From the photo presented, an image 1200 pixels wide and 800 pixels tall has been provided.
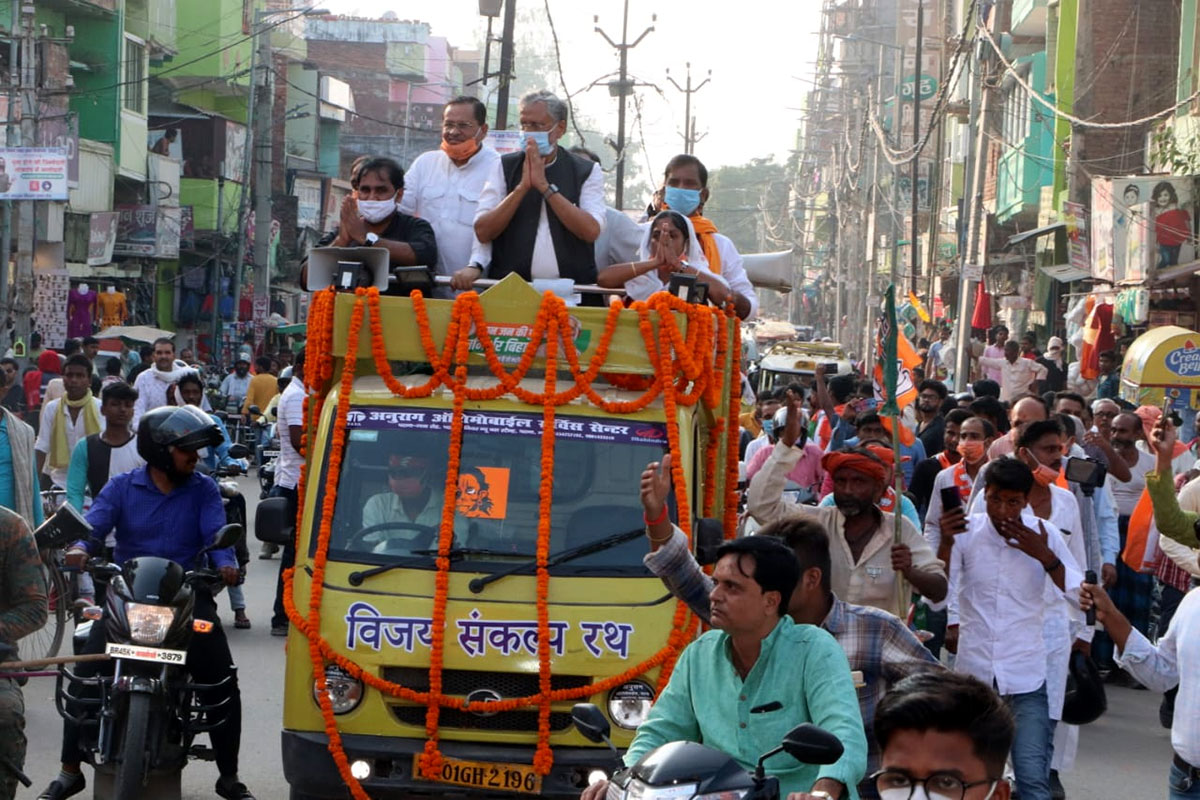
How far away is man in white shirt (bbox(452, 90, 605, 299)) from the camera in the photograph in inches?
366

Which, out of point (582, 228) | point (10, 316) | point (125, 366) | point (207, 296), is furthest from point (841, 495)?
point (207, 296)

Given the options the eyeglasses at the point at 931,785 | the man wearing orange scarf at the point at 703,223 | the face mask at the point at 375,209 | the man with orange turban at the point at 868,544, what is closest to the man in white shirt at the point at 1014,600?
the man with orange turban at the point at 868,544

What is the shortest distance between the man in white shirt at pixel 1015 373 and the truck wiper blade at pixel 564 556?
16385 mm

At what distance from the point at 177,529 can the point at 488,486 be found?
1.48 meters

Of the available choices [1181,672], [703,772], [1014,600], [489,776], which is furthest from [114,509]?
[703,772]

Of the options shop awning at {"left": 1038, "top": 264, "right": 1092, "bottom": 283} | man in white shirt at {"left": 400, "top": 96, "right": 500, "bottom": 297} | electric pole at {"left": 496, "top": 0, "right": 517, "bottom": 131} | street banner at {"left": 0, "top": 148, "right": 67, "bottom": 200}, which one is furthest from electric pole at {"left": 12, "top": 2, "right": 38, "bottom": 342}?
man in white shirt at {"left": 400, "top": 96, "right": 500, "bottom": 297}

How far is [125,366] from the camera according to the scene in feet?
115

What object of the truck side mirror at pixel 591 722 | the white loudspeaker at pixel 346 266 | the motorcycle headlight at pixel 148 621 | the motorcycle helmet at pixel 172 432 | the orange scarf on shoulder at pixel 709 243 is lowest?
the motorcycle headlight at pixel 148 621

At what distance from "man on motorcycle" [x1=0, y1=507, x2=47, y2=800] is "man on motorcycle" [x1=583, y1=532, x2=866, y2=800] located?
2.48 m

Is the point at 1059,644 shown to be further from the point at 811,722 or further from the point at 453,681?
the point at 811,722

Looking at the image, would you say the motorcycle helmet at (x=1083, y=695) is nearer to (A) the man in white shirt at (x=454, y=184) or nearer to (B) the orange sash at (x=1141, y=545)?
(B) the orange sash at (x=1141, y=545)

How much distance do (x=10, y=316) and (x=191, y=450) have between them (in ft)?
80.2

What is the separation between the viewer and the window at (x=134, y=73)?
41.2 metres

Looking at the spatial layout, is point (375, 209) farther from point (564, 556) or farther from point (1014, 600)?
point (1014, 600)
